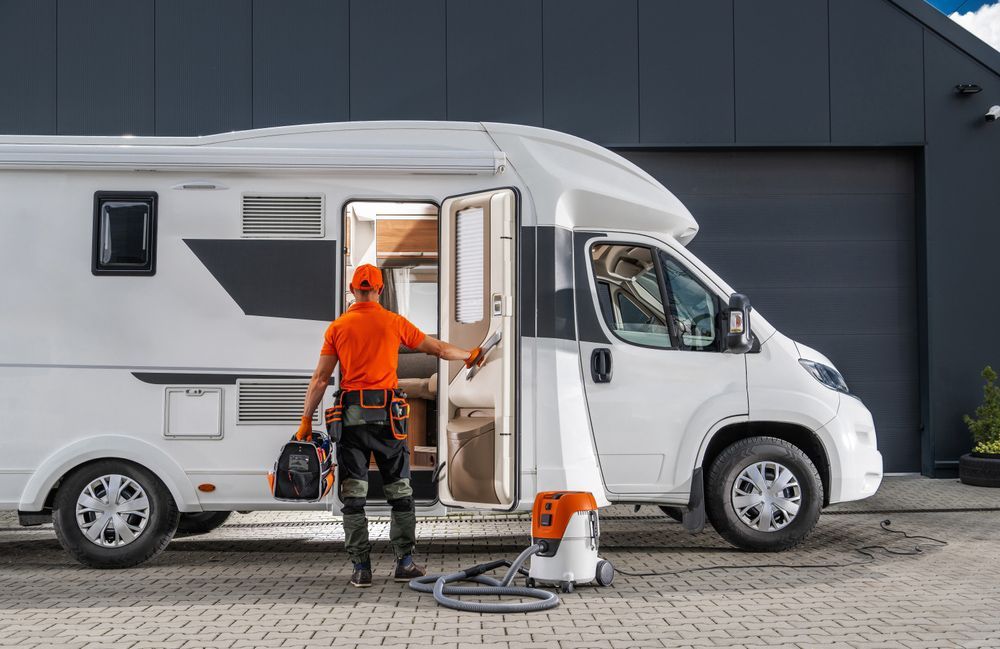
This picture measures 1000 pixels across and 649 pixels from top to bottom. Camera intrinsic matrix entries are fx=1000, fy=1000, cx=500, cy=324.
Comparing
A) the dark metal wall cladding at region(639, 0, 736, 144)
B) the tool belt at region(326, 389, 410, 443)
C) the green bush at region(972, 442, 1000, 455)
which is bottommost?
the green bush at region(972, 442, 1000, 455)

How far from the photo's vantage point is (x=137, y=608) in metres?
5.55

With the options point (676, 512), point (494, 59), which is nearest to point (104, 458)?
point (676, 512)

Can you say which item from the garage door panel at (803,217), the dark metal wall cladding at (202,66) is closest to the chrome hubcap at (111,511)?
the dark metal wall cladding at (202,66)

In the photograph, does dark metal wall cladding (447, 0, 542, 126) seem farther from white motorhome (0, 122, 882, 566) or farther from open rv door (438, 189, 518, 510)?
open rv door (438, 189, 518, 510)

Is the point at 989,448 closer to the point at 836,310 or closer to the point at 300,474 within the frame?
the point at 836,310

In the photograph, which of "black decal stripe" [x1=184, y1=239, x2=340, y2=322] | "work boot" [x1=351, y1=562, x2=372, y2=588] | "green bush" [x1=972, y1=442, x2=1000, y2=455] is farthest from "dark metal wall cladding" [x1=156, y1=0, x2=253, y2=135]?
"green bush" [x1=972, y1=442, x2=1000, y2=455]

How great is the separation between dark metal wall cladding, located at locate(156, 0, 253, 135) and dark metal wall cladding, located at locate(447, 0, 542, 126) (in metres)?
2.53

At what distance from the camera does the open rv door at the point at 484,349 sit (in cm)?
660

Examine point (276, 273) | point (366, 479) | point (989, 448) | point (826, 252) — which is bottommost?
point (989, 448)

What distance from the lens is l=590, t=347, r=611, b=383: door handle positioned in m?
6.90

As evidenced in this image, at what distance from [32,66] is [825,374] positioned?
9.99 metres

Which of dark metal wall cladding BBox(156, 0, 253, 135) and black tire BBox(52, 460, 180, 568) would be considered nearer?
black tire BBox(52, 460, 180, 568)

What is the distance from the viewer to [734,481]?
23.1 feet

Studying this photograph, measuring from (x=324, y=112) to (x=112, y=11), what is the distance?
285 cm
